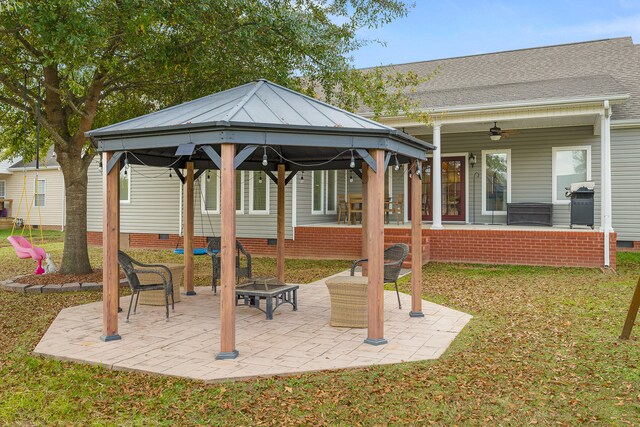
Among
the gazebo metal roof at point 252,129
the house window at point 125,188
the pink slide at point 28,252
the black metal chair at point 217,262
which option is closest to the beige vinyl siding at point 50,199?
the house window at point 125,188

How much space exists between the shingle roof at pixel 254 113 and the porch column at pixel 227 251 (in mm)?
438

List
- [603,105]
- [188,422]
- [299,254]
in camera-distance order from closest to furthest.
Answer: [188,422] → [603,105] → [299,254]

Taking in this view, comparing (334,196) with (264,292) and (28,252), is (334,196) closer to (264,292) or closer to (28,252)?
(28,252)

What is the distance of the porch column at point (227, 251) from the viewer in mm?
4945

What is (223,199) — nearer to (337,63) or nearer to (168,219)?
(337,63)

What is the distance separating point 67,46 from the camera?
23.2 feet

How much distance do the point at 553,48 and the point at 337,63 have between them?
10.9m

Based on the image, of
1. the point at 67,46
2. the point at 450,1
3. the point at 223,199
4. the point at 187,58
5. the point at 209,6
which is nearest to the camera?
the point at 223,199

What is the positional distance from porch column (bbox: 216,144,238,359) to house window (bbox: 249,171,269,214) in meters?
9.70

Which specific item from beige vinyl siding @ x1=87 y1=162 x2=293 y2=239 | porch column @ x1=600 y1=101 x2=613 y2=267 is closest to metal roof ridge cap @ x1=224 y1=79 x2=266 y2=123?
porch column @ x1=600 y1=101 x2=613 y2=267

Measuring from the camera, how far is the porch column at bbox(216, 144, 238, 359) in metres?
4.95

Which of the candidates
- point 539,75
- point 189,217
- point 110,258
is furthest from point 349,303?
point 539,75

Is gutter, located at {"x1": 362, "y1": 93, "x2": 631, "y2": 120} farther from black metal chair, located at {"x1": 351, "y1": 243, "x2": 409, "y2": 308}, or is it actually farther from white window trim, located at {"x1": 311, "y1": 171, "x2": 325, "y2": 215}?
black metal chair, located at {"x1": 351, "y1": 243, "x2": 409, "y2": 308}

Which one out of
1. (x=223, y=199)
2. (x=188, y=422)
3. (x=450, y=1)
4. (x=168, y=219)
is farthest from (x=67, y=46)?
(x=450, y=1)
